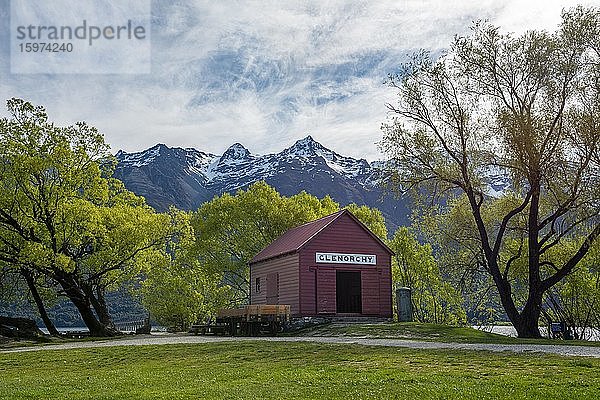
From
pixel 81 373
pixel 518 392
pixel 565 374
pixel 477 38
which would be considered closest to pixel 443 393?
pixel 518 392

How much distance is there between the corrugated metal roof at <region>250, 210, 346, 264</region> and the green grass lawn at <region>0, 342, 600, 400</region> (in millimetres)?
15037

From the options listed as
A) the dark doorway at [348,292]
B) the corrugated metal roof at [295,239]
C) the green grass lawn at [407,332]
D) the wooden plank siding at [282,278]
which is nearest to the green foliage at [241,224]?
the corrugated metal roof at [295,239]

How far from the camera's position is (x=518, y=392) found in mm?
11203

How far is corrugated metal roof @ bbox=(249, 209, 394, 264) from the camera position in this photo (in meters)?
35.0

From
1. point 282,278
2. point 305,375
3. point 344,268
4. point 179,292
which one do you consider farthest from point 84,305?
point 305,375

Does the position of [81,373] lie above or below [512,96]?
below

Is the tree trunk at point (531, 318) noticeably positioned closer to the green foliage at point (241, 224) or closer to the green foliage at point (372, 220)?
the green foliage at point (372, 220)

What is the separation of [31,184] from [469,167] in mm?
20446

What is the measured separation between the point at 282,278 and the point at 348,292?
348cm

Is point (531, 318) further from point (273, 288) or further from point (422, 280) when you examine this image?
point (422, 280)

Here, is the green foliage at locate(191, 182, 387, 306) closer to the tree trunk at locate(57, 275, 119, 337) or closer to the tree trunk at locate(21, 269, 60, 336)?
the tree trunk at locate(21, 269, 60, 336)

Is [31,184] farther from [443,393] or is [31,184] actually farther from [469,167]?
[443,393]

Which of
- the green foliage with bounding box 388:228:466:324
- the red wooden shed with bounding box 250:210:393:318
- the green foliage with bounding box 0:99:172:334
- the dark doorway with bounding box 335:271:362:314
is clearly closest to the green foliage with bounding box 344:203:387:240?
the green foliage with bounding box 388:228:466:324

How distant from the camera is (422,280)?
158 feet
